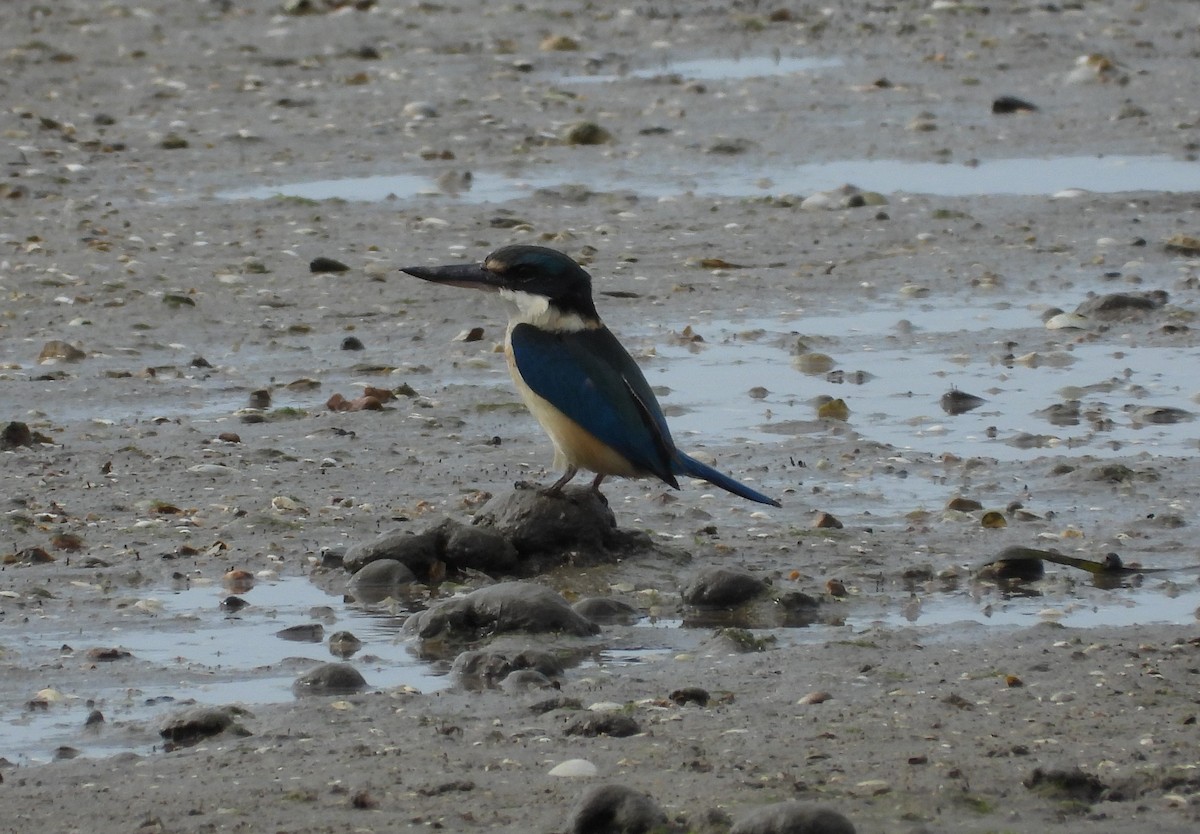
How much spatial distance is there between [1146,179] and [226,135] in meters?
5.41

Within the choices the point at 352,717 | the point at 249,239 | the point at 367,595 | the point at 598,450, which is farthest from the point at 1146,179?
the point at 352,717

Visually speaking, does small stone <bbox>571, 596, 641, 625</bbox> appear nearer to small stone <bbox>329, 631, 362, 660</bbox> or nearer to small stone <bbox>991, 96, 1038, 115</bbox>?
small stone <bbox>329, 631, 362, 660</bbox>

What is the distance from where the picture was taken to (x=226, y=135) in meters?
13.6

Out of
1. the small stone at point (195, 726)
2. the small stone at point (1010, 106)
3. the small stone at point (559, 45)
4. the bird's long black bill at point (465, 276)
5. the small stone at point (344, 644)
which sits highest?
the bird's long black bill at point (465, 276)

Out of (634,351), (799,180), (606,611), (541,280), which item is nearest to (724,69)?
(799,180)

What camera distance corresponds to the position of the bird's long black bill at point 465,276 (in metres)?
6.85

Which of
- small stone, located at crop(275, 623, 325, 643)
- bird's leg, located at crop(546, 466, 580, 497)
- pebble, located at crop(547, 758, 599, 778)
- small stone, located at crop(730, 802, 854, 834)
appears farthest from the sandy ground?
small stone, located at crop(275, 623, 325, 643)

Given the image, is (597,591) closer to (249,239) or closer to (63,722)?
(63,722)

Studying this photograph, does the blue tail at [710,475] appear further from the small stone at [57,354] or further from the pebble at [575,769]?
the small stone at [57,354]

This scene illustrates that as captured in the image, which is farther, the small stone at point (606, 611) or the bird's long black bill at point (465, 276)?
the bird's long black bill at point (465, 276)

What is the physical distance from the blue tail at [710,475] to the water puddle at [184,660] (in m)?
1.05

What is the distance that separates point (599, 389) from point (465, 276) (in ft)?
2.36

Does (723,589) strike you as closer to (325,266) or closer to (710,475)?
(710,475)

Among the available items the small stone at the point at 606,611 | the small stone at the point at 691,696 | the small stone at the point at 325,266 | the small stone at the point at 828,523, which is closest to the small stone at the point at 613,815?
the small stone at the point at 691,696
